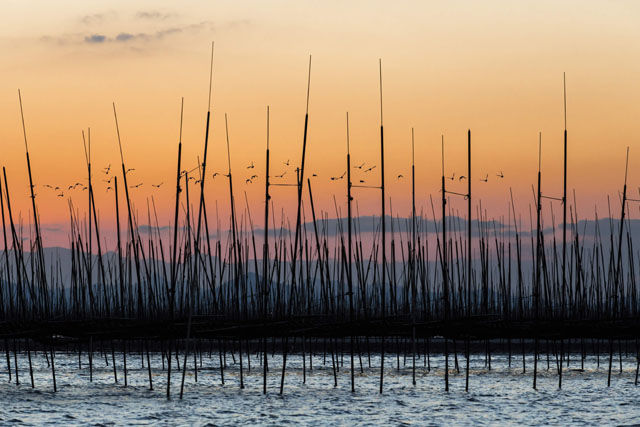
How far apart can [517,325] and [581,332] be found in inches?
67.9

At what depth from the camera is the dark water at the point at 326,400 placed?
17.3m

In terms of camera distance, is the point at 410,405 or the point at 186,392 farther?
the point at 186,392

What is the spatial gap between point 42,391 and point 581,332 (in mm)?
14180

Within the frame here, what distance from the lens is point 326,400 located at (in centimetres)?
2005

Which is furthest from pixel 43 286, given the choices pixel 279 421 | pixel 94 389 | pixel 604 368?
pixel 604 368

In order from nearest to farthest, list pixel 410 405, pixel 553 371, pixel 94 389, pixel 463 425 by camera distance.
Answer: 1. pixel 463 425
2. pixel 410 405
3. pixel 94 389
4. pixel 553 371

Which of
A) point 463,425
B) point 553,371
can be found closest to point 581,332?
point 553,371

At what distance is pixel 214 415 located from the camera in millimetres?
17734

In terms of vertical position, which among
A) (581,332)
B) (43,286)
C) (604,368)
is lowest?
(604,368)

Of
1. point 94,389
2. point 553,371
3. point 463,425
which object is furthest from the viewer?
point 553,371

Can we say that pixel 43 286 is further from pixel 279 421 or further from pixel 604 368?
pixel 604 368

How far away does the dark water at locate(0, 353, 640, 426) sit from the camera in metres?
17.3

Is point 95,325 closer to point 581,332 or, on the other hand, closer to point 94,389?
point 94,389

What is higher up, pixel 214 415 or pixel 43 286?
pixel 43 286
